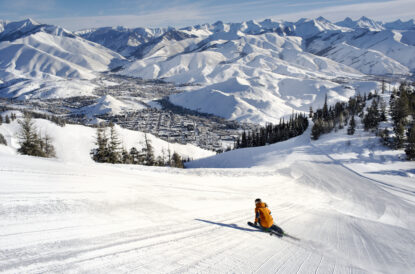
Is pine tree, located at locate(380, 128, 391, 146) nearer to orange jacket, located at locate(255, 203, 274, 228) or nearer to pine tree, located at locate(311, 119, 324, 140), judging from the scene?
pine tree, located at locate(311, 119, 324, 140)

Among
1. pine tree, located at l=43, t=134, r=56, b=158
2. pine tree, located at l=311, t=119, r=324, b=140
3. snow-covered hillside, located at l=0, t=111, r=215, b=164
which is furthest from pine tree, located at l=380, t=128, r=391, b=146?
snow-covered hillside, located at l=0, t=111, r=215, b=164

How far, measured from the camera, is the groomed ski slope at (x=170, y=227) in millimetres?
5887

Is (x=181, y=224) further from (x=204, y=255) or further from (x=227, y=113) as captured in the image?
(x=227, y=113)

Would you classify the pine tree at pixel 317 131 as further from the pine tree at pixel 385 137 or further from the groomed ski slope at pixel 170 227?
the groomed ski slope at pixel 170 227

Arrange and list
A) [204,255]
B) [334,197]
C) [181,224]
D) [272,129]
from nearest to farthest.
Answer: [204,255]
[181,224]
[334,197]
[272,129]

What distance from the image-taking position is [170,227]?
26.7 ft

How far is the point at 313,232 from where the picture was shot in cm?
Result: 1000

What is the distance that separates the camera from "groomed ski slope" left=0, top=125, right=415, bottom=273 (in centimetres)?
589

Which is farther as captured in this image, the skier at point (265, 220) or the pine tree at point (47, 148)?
the pine tree at point (47, 148)

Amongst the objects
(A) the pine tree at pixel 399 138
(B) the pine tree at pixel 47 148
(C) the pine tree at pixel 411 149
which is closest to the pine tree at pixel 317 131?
(A) the pine tree at pixel 399 138

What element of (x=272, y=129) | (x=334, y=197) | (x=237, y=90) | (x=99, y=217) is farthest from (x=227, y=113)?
(x=99, y=217)

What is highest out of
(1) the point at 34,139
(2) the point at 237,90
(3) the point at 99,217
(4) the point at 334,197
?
(2) the point at 237,90

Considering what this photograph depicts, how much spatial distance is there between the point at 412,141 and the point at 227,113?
139 m

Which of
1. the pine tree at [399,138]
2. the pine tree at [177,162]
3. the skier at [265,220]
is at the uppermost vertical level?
the pine tree at [399,138]
